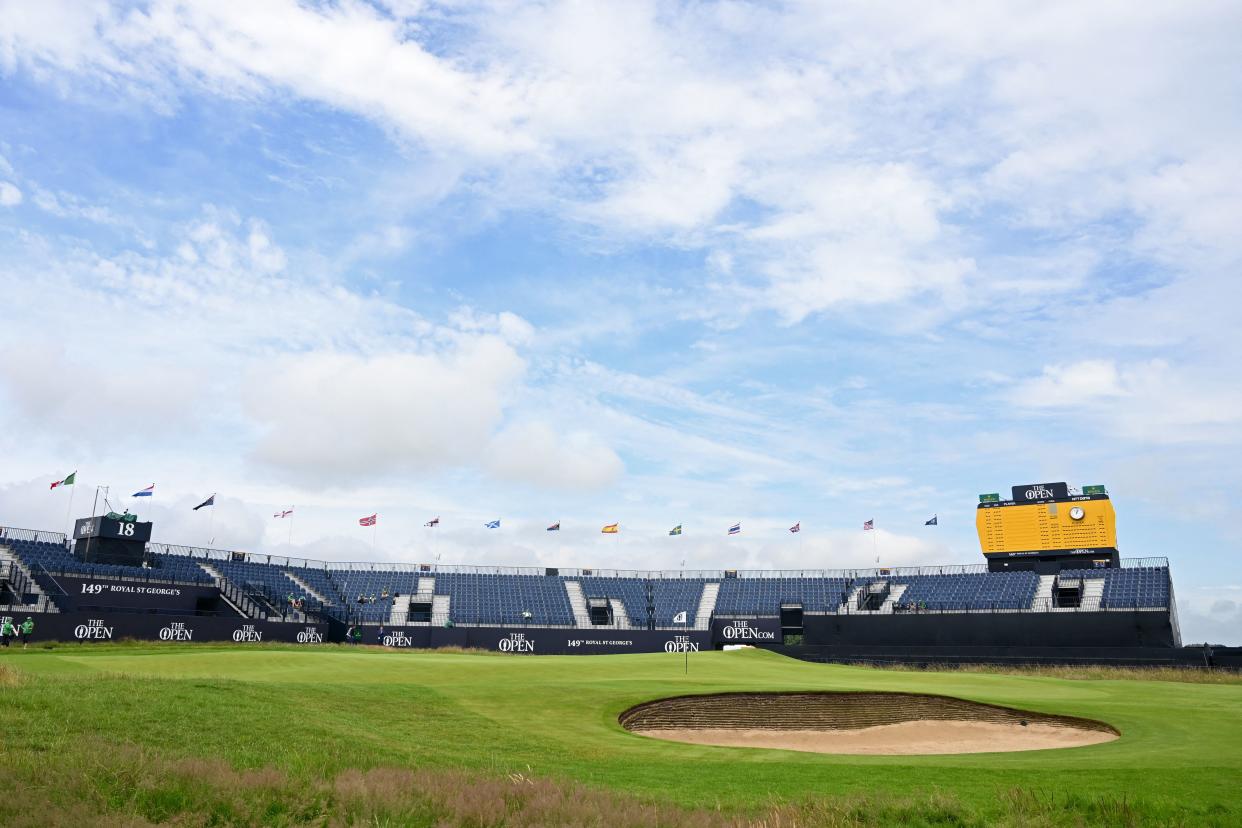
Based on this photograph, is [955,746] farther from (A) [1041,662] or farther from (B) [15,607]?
(B) [15,607]

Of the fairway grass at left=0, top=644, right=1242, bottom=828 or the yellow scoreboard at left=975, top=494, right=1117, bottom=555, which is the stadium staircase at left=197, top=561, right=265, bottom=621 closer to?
the fairway grass at left=0, top=644, right=1242, bottom=828

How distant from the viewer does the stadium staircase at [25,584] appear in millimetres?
53719

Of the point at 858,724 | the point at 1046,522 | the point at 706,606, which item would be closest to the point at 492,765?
the point at 858,724

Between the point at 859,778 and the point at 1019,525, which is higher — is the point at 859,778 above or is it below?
below

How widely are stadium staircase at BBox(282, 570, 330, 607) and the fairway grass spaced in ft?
138

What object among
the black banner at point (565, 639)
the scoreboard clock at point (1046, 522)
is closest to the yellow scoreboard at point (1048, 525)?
the scoreboard clock at point (1046, 522)

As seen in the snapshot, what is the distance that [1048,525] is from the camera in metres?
74.6

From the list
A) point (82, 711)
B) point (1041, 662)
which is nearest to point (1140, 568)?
point (1041, 662)

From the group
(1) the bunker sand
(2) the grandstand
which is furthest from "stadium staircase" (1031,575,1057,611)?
(1) the bunker sand

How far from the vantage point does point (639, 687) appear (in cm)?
3444

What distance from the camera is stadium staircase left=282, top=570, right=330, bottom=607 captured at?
76.3 meters

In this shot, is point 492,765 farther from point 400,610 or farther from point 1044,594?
point 1044,594

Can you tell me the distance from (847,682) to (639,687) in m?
12.3

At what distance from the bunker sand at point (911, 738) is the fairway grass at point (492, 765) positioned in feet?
5.55
